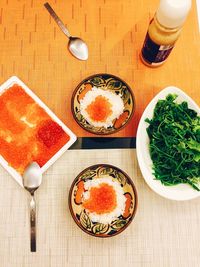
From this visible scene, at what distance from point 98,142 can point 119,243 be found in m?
0.35

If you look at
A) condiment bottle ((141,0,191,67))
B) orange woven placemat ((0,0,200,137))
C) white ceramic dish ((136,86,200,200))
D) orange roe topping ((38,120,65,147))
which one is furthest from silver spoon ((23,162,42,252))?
condiment bottle ((141,0,191,67))

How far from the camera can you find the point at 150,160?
3.79ft

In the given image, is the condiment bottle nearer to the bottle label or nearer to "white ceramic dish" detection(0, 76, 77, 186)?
the bottle label

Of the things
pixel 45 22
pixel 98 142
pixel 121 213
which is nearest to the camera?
pixel 121 213

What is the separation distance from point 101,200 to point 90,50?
0.57 m

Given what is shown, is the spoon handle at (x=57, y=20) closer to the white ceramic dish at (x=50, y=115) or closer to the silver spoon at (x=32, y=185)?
the white ceramic dish at (x=50, y=115)

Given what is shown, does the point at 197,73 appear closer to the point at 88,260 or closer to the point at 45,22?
the point at 45,22

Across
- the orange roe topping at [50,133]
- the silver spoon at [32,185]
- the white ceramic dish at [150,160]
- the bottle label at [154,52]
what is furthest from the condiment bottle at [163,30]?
the silver spoon at [32,185]

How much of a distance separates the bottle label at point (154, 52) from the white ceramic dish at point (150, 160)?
0.12 metres

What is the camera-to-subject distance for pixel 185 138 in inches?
44.9

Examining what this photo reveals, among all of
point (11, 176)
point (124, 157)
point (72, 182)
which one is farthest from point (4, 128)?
point (124, 157)

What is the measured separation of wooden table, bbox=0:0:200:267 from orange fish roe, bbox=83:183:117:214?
0.10 meters

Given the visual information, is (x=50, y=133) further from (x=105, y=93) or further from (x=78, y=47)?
(x=78, y=47)

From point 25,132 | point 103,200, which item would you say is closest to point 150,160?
point 103,200
